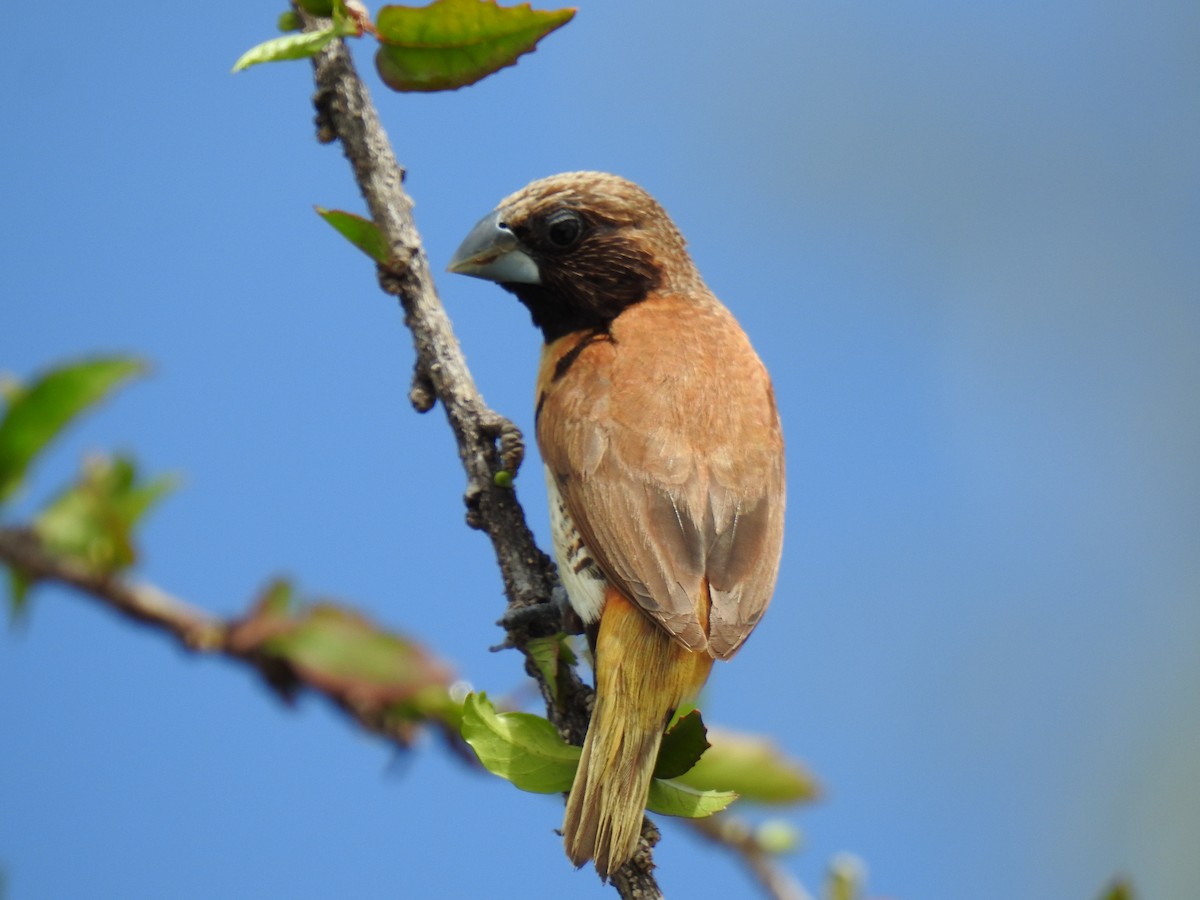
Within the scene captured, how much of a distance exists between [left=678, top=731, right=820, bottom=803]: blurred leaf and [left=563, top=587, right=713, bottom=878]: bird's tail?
0.53m

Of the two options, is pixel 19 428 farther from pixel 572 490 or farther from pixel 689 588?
pixel 689 588

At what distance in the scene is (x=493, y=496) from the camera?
2.64m

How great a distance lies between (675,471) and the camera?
3.01 meters

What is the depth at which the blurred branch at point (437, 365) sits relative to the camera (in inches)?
102

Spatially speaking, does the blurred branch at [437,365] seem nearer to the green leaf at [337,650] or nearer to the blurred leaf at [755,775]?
the green leaf at [337,650]

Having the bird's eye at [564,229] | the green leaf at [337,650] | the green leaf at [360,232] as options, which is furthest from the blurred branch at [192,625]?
the bird's eye at [564,229]

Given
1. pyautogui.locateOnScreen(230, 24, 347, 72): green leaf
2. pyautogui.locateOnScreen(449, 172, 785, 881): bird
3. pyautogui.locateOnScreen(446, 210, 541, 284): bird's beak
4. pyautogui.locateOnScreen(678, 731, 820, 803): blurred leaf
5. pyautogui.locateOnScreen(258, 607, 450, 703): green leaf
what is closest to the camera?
pyautogui.locateOnScreen(230, 24, 347, 72): green leaf

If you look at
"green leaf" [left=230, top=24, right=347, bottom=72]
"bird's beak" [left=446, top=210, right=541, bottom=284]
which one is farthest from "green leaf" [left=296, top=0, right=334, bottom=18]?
"bird's beak" [left=446, top=210, right=541, bottom=284]

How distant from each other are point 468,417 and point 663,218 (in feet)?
5.59

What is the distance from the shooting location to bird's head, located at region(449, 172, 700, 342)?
377 cm

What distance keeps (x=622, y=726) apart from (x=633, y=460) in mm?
745

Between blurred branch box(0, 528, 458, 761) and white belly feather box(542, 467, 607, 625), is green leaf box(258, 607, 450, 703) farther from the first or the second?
white belly feather box(542, 467, 607, 625)

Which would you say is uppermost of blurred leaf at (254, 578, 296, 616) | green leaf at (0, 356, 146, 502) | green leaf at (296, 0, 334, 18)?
green leaf at (296, 0, 334, 18)

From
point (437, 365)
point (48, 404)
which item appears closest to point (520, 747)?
point (437, 365)
